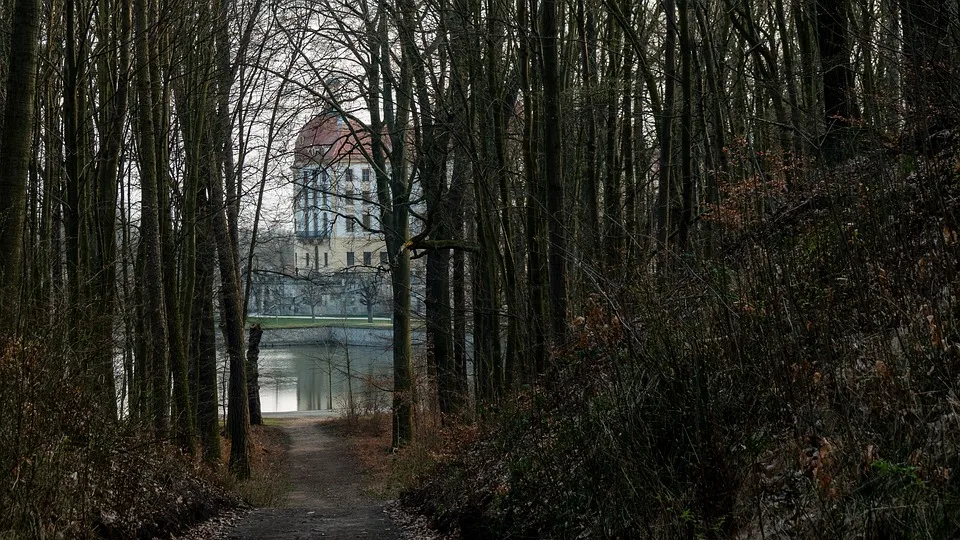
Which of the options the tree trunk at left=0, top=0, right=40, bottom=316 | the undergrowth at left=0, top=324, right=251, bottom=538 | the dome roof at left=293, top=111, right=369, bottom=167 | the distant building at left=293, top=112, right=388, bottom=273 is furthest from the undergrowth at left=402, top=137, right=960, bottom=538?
the dome roof at left=293, top=111, right=369, bottom=167

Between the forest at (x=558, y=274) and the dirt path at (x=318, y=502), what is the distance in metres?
0.94

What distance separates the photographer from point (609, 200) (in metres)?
17.4

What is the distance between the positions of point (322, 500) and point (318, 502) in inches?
15.6

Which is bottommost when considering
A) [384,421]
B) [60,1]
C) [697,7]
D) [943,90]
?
[384,421]

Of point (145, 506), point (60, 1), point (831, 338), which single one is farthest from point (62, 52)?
point (831, 338)

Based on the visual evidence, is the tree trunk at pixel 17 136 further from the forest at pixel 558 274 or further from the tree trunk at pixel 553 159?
the tree trunk at pixel 553 159

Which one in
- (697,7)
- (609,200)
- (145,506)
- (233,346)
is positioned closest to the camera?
(145,506)

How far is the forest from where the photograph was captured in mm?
4988

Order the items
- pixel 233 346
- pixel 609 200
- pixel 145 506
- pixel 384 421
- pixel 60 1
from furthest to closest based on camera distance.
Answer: pixel 384 421
pixel 233 346
pixel 609 200
pixel 60 1
pixel 145 506

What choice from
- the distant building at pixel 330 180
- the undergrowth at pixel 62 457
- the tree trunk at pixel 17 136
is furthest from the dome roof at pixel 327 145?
the undergrowth at pixel 62 457

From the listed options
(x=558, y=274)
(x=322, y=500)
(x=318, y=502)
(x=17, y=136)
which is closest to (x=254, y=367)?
(x=322, y=500)

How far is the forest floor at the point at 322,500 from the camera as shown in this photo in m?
11.2

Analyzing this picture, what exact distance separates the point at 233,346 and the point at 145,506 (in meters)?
12.4

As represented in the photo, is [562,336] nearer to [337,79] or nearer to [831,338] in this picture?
[831,338]
